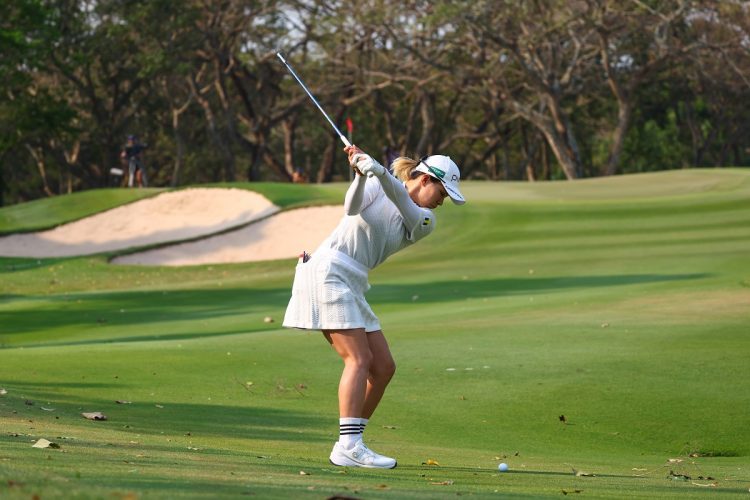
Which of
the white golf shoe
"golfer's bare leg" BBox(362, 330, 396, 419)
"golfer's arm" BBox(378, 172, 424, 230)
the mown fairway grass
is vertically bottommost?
the mown fairway grass

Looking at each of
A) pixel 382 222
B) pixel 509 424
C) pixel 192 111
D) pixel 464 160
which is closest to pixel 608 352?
pixel 509 424

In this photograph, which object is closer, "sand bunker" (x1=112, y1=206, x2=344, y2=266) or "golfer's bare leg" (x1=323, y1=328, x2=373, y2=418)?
"golfer's bare leg" (x1=323, y1=328, x2=373, y2=418)

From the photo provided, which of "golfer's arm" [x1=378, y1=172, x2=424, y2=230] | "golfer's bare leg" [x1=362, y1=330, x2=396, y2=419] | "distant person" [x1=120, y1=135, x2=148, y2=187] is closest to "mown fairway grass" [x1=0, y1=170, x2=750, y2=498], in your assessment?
"golfer's bare leg" [x1=362, y1=330, x2=396, y2=419]

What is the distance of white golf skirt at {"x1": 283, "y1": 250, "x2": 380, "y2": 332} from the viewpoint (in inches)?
315

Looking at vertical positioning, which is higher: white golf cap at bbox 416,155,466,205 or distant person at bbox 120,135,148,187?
white golf cap at bbox 416,155,466,205

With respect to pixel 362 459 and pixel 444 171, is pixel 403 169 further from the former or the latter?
pixel 362 459

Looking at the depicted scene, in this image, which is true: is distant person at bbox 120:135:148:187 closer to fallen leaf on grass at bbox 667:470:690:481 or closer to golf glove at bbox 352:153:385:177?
fallen leaf on grass at bbox 667:470:690:481

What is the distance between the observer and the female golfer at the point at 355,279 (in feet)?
26.1

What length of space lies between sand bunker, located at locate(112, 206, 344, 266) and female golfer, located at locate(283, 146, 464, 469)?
83.4 feet

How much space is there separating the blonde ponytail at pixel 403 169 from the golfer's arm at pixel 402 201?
257 millimetres

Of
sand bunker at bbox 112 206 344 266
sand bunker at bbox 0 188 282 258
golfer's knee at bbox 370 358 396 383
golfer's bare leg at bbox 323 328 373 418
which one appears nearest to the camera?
Answer: golfer's bare leg at bbox 323 328 373 418

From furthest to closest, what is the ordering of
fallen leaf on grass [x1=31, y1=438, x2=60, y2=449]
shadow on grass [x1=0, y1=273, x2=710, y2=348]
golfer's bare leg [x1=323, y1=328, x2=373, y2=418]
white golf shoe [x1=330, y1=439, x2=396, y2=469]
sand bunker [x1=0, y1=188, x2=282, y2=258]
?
sand bunker [x1=0, y1=188, x2=282, y2=258] → shadow on grass [x1=0, y1=273, x2=710, y2=348] → golfer's bare leg [x1=323, y1=328, x2=373, y2=418] → white golf shoe [x1=330, y1=439, x2=396, y2=469] → fallen leaf on grass [x1=31, y1=438, x2=60, y2=449]

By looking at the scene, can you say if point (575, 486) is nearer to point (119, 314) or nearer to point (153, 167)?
point (119, 314)

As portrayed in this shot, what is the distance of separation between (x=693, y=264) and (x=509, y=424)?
15.4m
